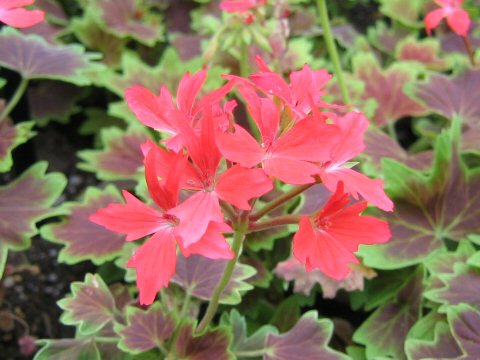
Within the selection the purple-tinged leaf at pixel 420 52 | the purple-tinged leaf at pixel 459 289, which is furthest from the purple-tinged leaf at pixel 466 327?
the purple-tinged leaf at pixel 420 52

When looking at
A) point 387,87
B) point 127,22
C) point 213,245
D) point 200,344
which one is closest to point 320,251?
point 213,245

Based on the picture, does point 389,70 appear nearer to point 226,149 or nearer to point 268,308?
point 268,308

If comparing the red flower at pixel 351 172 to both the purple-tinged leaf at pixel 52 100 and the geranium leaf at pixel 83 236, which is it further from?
the purple-tinged leaf at pixel 52 100

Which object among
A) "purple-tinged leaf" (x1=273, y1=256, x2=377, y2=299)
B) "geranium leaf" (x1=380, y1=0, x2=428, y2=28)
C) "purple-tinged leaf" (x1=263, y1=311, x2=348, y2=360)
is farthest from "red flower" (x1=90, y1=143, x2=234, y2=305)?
"geranium leaf" (x1=380, y1=0, x2=428, y2=28)

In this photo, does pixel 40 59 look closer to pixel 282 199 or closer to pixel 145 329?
pixel 145 329

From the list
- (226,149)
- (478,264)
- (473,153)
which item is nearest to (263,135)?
(226,149)

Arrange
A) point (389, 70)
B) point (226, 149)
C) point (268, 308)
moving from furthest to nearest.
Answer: point (389, 70) → point (268, 308) → point (226, 149)
